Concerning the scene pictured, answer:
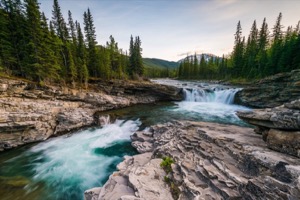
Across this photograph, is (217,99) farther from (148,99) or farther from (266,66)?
(266,66)

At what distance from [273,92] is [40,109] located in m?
31.3

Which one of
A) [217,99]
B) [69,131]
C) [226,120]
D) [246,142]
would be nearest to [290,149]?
[246,142]

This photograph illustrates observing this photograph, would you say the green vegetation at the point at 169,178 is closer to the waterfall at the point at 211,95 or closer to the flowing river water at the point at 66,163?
the flowing river water at the point at 66,163

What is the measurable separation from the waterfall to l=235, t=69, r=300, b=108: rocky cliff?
126 centimetres

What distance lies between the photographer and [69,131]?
47.7ft

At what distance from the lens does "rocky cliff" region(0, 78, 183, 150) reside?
11.4 m

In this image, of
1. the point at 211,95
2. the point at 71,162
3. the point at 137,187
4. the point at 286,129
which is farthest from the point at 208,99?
→ the point at 137,187

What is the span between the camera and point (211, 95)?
88.6ft

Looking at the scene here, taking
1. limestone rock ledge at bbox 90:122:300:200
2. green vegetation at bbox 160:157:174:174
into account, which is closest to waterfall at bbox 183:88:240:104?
limestone rock ledge at bbox 90:122:300:200

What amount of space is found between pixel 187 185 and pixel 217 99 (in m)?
24.6

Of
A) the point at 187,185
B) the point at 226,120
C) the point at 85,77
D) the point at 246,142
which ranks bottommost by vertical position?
the point at 226,120

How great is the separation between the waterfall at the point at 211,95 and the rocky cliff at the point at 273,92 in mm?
1259

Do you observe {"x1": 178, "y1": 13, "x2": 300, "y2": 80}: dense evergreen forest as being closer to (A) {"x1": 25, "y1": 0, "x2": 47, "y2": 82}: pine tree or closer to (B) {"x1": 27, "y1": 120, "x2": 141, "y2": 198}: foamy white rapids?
(B) {"x1": 27, "y1": 120, "x2": 141, "y2": 198}: foamy white rapids

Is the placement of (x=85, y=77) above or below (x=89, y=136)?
above
